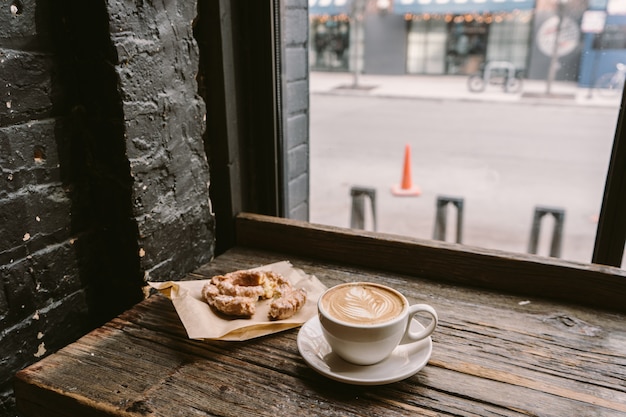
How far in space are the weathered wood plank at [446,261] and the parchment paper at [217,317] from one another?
19 cm

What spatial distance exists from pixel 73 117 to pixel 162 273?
1.24ft

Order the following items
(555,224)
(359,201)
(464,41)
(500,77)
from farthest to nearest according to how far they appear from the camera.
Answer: (464,41), (500,77), (359,201), (555,224)

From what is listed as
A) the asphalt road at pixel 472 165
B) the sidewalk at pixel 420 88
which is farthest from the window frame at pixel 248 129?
the sidewalk at pixel 420 88

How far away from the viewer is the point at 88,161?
3.39ft

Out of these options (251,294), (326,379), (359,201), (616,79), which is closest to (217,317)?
(251,294)

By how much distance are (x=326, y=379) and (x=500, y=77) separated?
9740 millimetres

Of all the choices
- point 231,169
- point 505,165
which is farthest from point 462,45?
point 231,169

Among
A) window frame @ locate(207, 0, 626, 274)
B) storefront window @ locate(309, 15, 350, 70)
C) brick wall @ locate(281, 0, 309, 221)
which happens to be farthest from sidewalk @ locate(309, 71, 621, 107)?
window frame @ locate(207, 0, 626, 274)

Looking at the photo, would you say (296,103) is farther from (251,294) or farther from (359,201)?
(359,201)

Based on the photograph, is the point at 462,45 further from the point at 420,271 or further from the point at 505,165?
the point at 420,271

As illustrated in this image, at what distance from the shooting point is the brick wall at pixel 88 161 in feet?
2.92

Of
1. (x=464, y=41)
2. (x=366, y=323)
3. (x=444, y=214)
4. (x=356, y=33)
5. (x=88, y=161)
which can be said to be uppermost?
(x=356, y=33)

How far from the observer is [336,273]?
3.92 ft

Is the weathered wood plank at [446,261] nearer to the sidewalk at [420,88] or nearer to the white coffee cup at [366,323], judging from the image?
the white coffee cup at [366,323]
